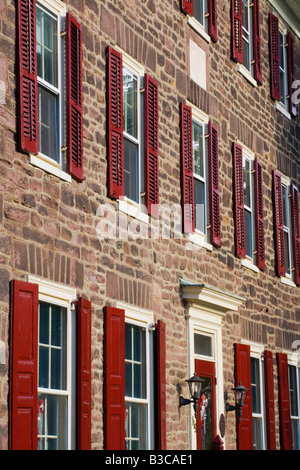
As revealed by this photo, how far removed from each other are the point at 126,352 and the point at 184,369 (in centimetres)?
153

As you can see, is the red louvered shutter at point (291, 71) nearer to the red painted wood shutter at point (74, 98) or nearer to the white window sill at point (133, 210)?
the white window sill at point (133, 210)

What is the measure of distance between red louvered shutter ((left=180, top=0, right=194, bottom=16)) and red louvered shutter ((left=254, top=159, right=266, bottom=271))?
316 centimetres

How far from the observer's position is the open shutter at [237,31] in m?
16.4

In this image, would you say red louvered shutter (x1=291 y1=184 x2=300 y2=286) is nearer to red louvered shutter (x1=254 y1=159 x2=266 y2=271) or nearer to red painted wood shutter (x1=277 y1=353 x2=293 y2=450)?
red louvered shutter (x1=254 y1=159 x2=266 y2=271)

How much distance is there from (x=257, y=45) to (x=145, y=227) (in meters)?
6.13

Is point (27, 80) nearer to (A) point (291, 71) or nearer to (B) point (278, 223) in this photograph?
(B) point (278, 223)

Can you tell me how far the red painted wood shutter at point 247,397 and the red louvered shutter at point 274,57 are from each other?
198 inches

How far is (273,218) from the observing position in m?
17.5

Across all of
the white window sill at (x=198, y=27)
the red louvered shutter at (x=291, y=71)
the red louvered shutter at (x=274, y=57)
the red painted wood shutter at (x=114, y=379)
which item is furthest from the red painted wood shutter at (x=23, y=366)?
the red louvered shutter at (x=291, y=71)

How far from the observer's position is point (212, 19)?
15461mm

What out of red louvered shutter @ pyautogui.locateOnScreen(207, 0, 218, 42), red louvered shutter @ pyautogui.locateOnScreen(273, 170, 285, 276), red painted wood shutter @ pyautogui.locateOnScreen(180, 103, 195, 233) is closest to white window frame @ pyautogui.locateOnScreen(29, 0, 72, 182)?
red painted wood shutter @ pyautogui.locateOnScreen(180, 103, 195, 233)

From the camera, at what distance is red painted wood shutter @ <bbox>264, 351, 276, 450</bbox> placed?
16141 mm

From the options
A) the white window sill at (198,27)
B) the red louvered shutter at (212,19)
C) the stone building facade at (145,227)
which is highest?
→ the red louvered shutter at (212,19)
